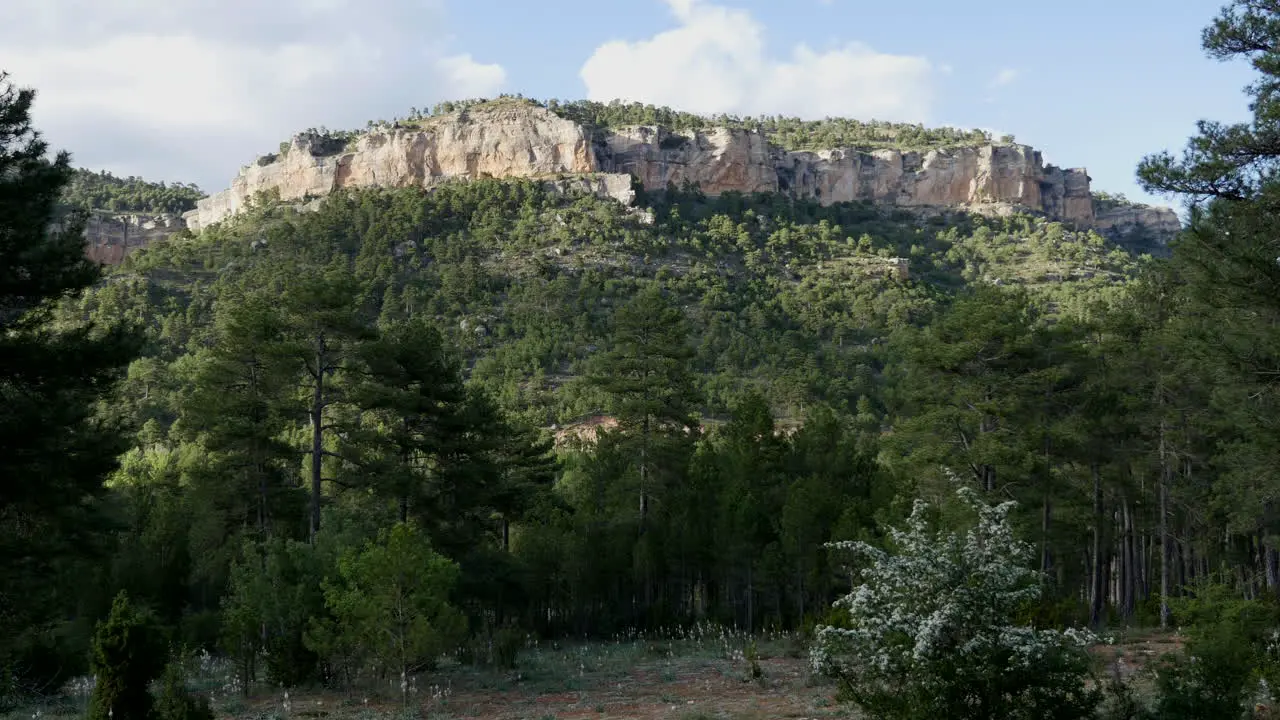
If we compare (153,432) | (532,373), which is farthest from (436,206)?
(153,432)

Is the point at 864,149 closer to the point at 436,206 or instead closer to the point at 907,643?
the point at 436,206

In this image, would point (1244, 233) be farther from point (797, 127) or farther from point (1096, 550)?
point (797, 127)

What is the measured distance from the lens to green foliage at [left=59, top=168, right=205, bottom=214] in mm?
168250

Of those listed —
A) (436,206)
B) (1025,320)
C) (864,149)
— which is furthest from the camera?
(864,149)

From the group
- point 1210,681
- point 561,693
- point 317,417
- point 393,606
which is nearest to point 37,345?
point 393,606

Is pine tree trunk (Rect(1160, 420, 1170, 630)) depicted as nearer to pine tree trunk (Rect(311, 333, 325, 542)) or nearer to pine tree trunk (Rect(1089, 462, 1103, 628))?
pine tree trunk (Rect(1089, 462, 1103, 628))

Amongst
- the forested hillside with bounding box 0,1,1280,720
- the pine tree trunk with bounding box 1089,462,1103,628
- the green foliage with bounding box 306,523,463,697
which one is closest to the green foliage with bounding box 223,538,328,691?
the forested hillside with bounding box 0,1,1280,720

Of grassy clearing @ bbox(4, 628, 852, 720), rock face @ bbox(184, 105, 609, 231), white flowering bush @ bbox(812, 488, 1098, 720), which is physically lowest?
grassy clearing @ bbox(4, 628, 852, 720)

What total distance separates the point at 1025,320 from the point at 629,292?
62630 mm

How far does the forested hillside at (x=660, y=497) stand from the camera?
11.2 metres

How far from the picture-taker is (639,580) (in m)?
34.3

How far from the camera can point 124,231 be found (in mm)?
147000

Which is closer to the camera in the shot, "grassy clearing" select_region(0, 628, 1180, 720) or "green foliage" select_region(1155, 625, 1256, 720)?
"green foliage" select_region(1155, 625, 1256, 720)

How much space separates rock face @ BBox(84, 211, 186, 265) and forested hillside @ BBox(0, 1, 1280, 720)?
10478cm
